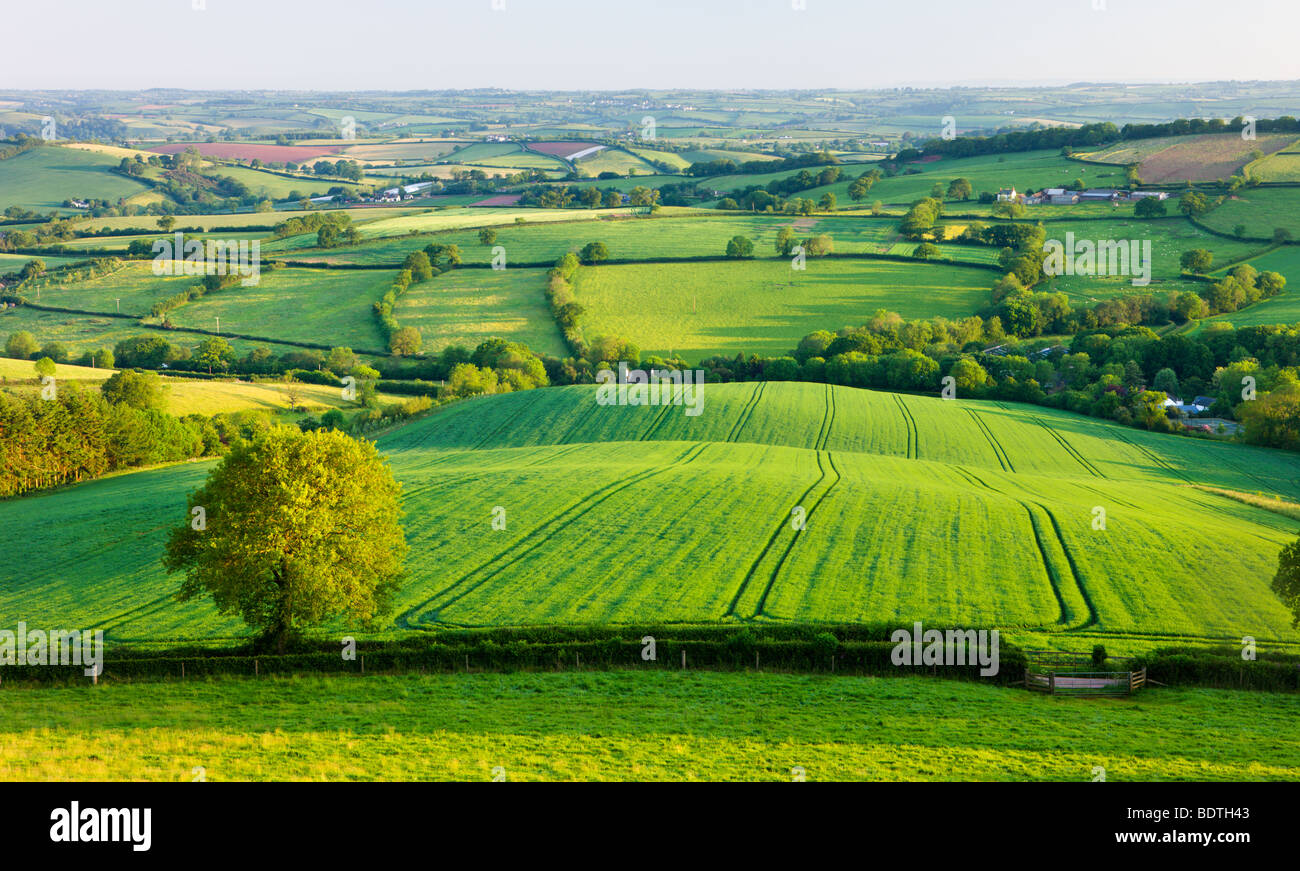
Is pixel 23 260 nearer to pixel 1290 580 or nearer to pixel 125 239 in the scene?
pixel 125 239

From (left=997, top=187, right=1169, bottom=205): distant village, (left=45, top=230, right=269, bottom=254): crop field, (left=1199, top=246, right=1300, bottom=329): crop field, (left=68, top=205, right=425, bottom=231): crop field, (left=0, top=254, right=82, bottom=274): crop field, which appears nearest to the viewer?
(left=1199, top=246, right=1300, bottom=329): crop field

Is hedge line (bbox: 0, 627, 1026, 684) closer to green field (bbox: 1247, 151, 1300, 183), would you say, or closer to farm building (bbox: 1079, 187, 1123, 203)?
farm building (bbox: 1079, 187, 1123, 203)

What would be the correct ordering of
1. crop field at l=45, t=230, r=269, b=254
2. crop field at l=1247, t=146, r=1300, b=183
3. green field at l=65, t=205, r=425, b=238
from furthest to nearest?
green field at l=65, t=205, r=425, b=238
crop field at l=45, t=230, r=269, b=254
crop field at l=1247, t=146, r=1300, b=183

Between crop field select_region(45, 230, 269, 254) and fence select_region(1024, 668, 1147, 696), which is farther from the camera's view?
crop field select_region(45, 230, 269, 254)

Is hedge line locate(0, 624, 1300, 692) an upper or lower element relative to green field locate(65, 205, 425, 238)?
lower

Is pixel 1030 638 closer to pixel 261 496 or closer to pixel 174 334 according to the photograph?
pixel 261 496

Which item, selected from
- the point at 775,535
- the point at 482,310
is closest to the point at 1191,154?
the point at 482,310

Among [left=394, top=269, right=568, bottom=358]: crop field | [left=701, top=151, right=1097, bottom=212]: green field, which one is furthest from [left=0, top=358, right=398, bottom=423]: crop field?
[left=701, top=151, right=1097, bottom=212]: green field
